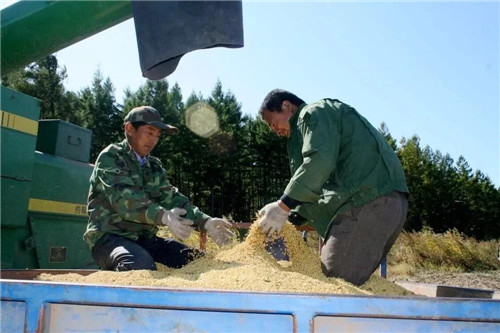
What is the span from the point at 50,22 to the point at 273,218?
1.74 m

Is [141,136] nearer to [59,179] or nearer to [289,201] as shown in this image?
[289,201]

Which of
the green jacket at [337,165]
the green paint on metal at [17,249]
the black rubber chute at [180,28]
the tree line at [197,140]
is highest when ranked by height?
the tree line at [197,140]

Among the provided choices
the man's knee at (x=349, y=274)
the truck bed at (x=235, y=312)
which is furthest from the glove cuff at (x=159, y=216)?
the truck bed at (x=235, y=312)

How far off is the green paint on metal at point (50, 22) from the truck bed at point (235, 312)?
1.66m

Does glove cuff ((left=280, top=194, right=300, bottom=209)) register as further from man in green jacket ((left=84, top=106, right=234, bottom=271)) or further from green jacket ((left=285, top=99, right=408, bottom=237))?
man in green jacket ((left=84, top=106, right=234, bottom=271))

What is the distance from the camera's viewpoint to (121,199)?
3.30 meters

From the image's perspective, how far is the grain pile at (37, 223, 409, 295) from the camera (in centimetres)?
227

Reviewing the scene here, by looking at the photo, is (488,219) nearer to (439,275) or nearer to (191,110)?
(191,110)

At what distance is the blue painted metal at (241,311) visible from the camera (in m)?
1.71

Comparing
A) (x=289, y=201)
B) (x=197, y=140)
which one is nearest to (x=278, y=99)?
(x=289, y=201)

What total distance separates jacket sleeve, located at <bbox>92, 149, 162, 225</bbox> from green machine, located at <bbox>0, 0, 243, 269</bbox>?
0.86 metres

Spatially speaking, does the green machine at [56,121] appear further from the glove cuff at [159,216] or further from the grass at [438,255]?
the grass at [438,255]

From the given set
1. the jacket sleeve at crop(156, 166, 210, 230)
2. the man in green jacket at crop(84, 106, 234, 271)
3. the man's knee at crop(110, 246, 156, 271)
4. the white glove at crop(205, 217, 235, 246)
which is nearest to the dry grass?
the jacket sleeve at crop(156, 166, 210, 230)

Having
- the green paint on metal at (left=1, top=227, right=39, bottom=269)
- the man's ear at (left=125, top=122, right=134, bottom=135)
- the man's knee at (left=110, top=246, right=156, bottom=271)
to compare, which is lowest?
the green paint on metal at (left=1, top=227, right=39, bottom=269)
